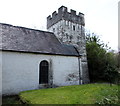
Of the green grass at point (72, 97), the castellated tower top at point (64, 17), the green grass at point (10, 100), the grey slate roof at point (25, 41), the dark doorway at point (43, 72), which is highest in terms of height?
the castellated tower top at point (64, 17)

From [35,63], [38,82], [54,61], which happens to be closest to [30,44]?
[35,63]

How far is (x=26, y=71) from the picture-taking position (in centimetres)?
980

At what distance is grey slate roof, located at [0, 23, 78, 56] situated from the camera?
9.86 meters

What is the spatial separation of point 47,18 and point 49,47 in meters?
8.11

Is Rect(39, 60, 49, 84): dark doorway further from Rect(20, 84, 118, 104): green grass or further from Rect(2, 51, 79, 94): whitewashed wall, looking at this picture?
Rect(20, 84, 118, 104): green grass

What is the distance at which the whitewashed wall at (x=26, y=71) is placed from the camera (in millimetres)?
8914

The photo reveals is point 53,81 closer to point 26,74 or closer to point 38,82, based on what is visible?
point 38,82

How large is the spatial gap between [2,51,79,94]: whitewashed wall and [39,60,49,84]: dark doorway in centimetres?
45

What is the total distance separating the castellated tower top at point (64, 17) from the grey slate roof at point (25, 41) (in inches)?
150

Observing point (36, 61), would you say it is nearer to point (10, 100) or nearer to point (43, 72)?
point (43, 72)

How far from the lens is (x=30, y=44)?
1116 centimetres

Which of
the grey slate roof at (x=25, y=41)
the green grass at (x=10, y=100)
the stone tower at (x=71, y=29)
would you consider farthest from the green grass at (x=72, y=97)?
the stone tower at (x=71, y=29)

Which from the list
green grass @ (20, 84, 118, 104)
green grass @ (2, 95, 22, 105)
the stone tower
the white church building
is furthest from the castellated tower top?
green grass @ (2, 95, 22, 105)

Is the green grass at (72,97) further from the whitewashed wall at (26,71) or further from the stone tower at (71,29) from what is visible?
the stone tower at (71,29)
